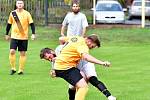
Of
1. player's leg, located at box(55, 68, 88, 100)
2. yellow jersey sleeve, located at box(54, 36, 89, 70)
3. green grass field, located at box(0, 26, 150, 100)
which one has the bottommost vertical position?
green grass field, located at box(0, 26, 150, 100)

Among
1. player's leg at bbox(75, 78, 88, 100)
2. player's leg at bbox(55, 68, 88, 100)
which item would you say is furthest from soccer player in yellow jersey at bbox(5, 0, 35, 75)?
player's leg at bbox(75, 78, 88, 100)

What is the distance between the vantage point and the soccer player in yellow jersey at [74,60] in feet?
29.6

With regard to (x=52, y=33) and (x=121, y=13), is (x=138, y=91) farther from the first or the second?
(x=121, y=13)

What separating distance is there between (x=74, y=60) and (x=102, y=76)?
5.10 metres

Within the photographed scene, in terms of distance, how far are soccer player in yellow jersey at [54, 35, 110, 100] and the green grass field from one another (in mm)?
1907

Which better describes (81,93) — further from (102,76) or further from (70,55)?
(102,76)

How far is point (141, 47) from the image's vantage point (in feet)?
73.1

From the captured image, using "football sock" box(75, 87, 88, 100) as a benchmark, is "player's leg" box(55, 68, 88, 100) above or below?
above

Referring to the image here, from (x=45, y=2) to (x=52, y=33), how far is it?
4666mm

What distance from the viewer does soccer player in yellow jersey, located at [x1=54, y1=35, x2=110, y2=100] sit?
9016 millimetres

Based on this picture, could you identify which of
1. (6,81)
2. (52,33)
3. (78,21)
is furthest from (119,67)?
(52,33)

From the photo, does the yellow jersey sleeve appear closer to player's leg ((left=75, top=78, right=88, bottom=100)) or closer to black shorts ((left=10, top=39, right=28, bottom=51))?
player's leg ((left=75, top=78, right=88, bottom=100))

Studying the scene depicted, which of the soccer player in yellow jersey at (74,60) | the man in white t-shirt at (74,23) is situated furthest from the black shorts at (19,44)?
the soccer player in yellow jersey at (74,60)

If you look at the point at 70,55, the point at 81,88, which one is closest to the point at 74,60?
the point at 70,55
